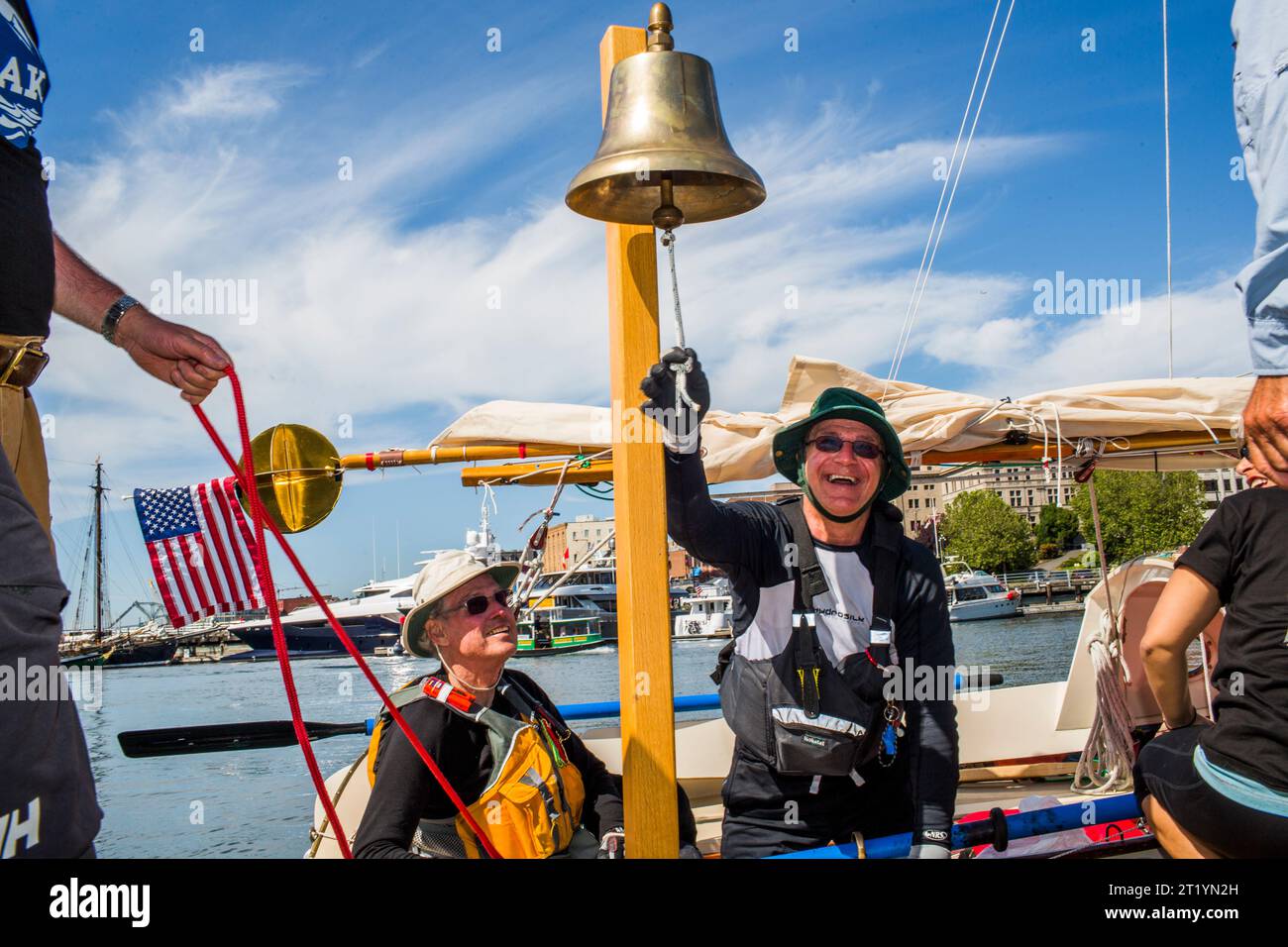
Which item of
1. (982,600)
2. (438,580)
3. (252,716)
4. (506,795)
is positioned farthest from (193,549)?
(982,600)

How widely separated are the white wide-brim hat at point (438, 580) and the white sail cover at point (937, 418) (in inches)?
65.8


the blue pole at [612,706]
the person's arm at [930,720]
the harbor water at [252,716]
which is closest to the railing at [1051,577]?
the harbor water at [252,716]

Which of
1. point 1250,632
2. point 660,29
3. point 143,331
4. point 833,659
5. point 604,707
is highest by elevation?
point 660,29

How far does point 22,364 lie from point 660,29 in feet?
5.93

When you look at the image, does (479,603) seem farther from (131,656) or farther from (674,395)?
(131,656)

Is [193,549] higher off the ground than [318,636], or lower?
higher

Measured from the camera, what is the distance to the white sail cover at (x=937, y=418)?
19.7ft

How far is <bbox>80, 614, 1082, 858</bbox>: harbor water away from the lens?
1323 cm

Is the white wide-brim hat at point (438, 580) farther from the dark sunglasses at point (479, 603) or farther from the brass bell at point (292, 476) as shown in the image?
the brass bell at point (292, 476)

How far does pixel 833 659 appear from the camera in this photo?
3.49 meters

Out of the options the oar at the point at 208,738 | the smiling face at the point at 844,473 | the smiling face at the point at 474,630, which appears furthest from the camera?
the oar at the point at 208,738

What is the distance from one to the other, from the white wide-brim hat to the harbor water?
48.2 inches
